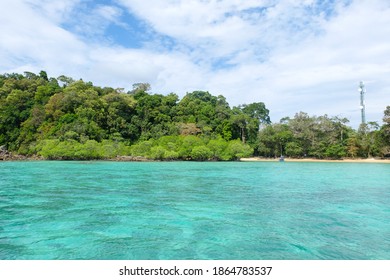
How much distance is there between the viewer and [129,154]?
40.2 m

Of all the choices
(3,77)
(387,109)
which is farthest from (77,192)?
(3,77)

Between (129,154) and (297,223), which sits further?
(129,154)

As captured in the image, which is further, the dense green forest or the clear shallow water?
the dense green forest

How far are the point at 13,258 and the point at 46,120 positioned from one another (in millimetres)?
45123

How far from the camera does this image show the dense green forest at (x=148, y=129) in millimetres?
38750

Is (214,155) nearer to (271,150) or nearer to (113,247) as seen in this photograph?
(271,150)

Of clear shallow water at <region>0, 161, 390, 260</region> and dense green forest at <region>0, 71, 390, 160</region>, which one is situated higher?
dense green forest at <region>0, 71, 390, 160</region>

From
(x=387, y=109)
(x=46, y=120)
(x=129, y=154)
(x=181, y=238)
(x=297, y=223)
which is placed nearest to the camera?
(x=181, y=238)

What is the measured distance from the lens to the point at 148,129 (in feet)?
155

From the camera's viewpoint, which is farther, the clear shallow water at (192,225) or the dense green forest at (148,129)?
the dense green forest at (148,129)

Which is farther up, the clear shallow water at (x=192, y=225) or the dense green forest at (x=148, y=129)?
the dense green forest at (x=148, y=129)

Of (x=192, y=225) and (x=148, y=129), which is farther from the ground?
(x=148, y=129)

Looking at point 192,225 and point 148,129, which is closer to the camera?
point 192,225

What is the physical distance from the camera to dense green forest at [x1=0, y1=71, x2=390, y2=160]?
38750 mm
